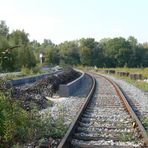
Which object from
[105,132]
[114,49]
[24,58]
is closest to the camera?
[105,132]

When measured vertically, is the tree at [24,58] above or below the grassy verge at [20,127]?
above

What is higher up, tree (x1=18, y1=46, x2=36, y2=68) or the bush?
tree (x1=18, y1=46, x2=36, y2=68)

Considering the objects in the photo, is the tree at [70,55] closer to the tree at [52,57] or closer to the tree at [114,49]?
the tree at [52,57]

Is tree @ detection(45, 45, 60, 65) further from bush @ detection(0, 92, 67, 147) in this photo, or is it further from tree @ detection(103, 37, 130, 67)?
bush @ detection(0, 92, 67, 147)

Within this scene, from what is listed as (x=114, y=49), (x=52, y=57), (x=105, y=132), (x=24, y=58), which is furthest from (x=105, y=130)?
(x=114, y=49)

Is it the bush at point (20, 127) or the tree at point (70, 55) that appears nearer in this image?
the bush at point (20, 127)

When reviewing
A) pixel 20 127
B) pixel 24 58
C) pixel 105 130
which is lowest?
pixel 105 130

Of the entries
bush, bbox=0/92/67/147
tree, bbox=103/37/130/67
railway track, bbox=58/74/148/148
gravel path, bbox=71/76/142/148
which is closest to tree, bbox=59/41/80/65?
tree, bbox=103/37/130/67

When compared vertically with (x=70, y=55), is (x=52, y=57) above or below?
A: below

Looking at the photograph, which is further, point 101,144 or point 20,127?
point 20,127

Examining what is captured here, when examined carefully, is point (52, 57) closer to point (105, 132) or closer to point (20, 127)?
point (105, 132)

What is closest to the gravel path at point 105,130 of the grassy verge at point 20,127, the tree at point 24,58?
the grassy verge at point 20,127

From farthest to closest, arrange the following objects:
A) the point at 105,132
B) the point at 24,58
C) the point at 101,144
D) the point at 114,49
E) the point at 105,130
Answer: the point at 114,49 < the point at 24,58 < the point at 105,130 < the point at 105,132 < the point at 101,144

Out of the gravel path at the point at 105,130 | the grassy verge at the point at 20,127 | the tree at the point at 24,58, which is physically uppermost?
the tree at the point at 24,58
